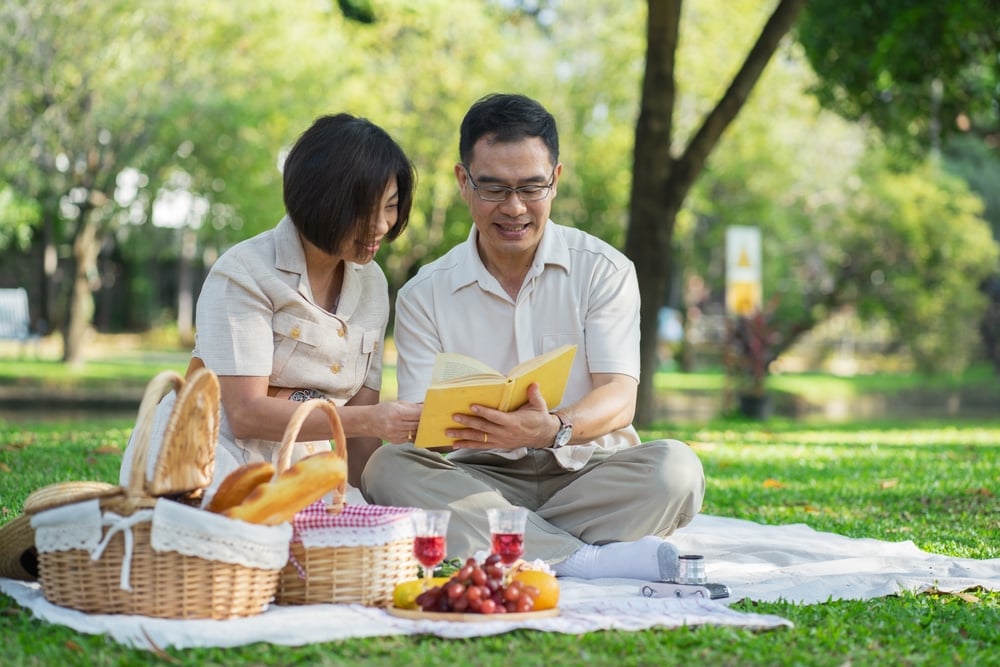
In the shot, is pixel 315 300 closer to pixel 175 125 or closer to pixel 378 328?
pixel 378 328

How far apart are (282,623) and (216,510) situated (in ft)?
1.24

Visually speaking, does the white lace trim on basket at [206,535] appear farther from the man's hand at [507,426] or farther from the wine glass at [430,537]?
the man's hand at [507,426]

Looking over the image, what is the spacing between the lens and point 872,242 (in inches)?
1016

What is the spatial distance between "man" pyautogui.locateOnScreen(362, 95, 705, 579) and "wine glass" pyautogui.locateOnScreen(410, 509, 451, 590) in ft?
1.85

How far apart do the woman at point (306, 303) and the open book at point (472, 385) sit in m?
0.10

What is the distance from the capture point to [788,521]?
20.1 feet

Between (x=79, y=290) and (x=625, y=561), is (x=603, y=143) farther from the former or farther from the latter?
(x=625, y=561)

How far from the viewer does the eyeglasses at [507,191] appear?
452 centimetres

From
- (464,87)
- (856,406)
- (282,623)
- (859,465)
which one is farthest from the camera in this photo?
(464,87)

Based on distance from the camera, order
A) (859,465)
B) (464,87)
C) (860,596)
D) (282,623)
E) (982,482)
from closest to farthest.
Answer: (282,623) < (860,596) < (982,482) < (859,465) < (464,87)

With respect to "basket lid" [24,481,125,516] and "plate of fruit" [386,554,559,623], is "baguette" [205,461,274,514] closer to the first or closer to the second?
"basket lid" [24,481,125,516]

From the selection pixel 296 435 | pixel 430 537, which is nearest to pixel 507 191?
pixel 296 435

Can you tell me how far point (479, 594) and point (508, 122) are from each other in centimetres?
181

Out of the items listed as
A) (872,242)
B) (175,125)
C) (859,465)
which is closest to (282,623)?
(859,465)
